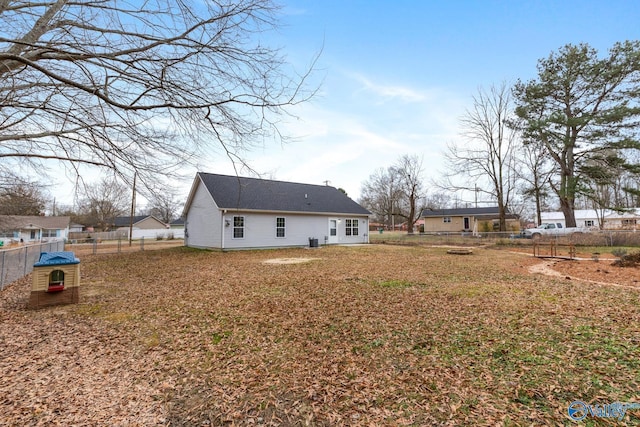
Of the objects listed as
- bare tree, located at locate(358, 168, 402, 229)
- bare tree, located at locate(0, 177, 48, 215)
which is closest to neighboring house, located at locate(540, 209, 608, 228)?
bare tree, located at locate(358, 168, 402, 229)

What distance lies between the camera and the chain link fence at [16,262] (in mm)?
7587

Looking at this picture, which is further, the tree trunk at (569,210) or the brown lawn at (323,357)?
the tree trunk at (569,210)

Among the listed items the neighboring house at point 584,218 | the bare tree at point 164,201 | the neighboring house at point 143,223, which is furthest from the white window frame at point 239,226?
the neighboring house at point 584,218

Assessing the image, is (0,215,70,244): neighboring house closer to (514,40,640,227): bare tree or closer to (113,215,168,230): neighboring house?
(113,215,168,230): neighboring house

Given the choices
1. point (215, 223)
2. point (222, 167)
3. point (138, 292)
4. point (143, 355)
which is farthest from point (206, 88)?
point (215, 223)

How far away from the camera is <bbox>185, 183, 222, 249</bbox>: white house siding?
1671cm

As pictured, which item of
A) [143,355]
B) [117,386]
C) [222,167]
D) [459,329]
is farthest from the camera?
[222,167]

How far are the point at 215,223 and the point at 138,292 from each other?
10.1m

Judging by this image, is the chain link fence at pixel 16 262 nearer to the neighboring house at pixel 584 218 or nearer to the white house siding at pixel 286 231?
the white house siding at pixel 286 231

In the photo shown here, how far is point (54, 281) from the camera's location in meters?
Result: 5.95

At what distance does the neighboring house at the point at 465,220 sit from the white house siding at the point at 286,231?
19658 millimetres

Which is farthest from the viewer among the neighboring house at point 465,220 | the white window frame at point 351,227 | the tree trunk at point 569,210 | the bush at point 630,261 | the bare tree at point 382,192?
the bare tree at point 382,192

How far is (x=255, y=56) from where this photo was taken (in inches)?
153

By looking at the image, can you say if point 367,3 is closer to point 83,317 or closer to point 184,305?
point 184,305
